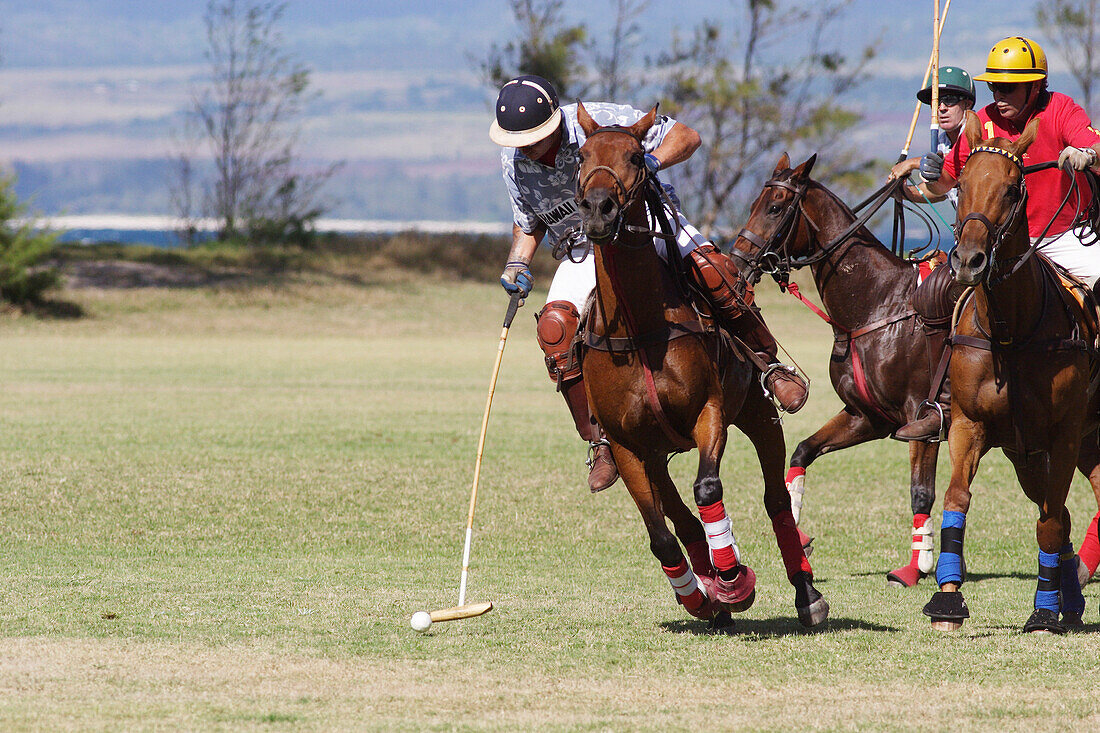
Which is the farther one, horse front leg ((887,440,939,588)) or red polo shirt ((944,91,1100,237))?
horse front leg ((887,440,939,588))

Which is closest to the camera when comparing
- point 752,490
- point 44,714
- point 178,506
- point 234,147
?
point 44,714

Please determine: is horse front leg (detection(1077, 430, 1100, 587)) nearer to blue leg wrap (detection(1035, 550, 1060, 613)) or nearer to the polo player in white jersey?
blue leg wrap (detection(1035, 550, 1060, 613))

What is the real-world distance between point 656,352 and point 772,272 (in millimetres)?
3143

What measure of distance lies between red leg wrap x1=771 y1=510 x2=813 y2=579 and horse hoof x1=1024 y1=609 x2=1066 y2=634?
3.99 ft

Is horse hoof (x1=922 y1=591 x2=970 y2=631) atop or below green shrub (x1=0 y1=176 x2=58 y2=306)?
atop

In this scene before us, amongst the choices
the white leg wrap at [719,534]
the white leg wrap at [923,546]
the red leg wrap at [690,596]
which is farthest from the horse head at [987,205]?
the white leg wrap at [923,546]

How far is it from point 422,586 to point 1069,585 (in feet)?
13.3

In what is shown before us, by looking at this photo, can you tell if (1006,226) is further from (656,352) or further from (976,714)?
(976,714)

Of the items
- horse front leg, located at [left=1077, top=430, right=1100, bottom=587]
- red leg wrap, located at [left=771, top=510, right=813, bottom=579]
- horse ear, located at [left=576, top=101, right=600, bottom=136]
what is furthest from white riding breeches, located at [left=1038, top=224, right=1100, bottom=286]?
horse ear, located at [left=576, top=101, right=600, bottom=136]

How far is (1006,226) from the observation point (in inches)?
268

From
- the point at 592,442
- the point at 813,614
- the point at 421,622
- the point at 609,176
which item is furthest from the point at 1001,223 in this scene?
the point at 421,622

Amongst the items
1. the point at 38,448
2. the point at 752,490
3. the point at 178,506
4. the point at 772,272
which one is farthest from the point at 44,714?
the point at 38,448

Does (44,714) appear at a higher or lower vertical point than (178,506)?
higher

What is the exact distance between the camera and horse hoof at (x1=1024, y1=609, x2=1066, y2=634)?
733 centimetres
